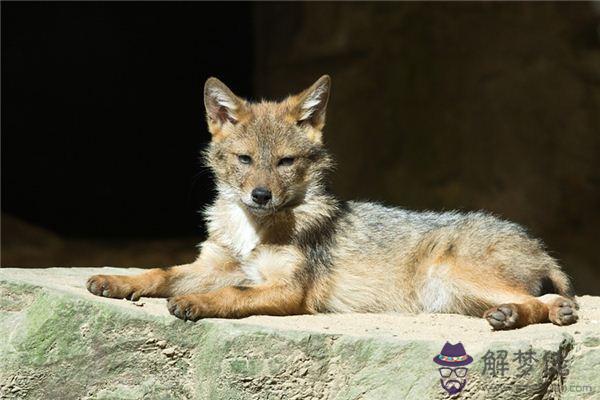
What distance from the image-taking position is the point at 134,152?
56.0ft

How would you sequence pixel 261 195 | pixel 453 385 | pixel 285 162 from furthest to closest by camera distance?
pixel 285 162 → pixel 261 195 → pixel 453 385

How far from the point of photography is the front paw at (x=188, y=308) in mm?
6102

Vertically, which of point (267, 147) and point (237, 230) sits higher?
point (267, 147)

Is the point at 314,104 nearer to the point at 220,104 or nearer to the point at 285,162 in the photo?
the point at 285,162

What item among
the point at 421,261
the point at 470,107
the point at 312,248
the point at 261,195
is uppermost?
the point at 261,195

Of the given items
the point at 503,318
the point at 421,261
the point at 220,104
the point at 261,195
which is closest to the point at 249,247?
the point at 261,195

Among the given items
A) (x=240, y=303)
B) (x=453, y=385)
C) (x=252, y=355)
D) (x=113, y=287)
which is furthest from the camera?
(x=113, y=287)

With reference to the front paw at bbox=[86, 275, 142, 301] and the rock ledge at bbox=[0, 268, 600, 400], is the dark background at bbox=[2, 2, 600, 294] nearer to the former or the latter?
the rock ledge at bbox=[0, 268, 600, 400]

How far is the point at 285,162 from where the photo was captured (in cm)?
717

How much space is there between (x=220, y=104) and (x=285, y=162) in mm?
716

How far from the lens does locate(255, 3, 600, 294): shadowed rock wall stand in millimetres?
13086

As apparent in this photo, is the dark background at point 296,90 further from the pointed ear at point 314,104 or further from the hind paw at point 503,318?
the hind paw at point 503,318

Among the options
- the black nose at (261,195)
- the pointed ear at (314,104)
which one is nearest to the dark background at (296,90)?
the pointed ear at (314,104)

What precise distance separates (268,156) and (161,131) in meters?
10.4
